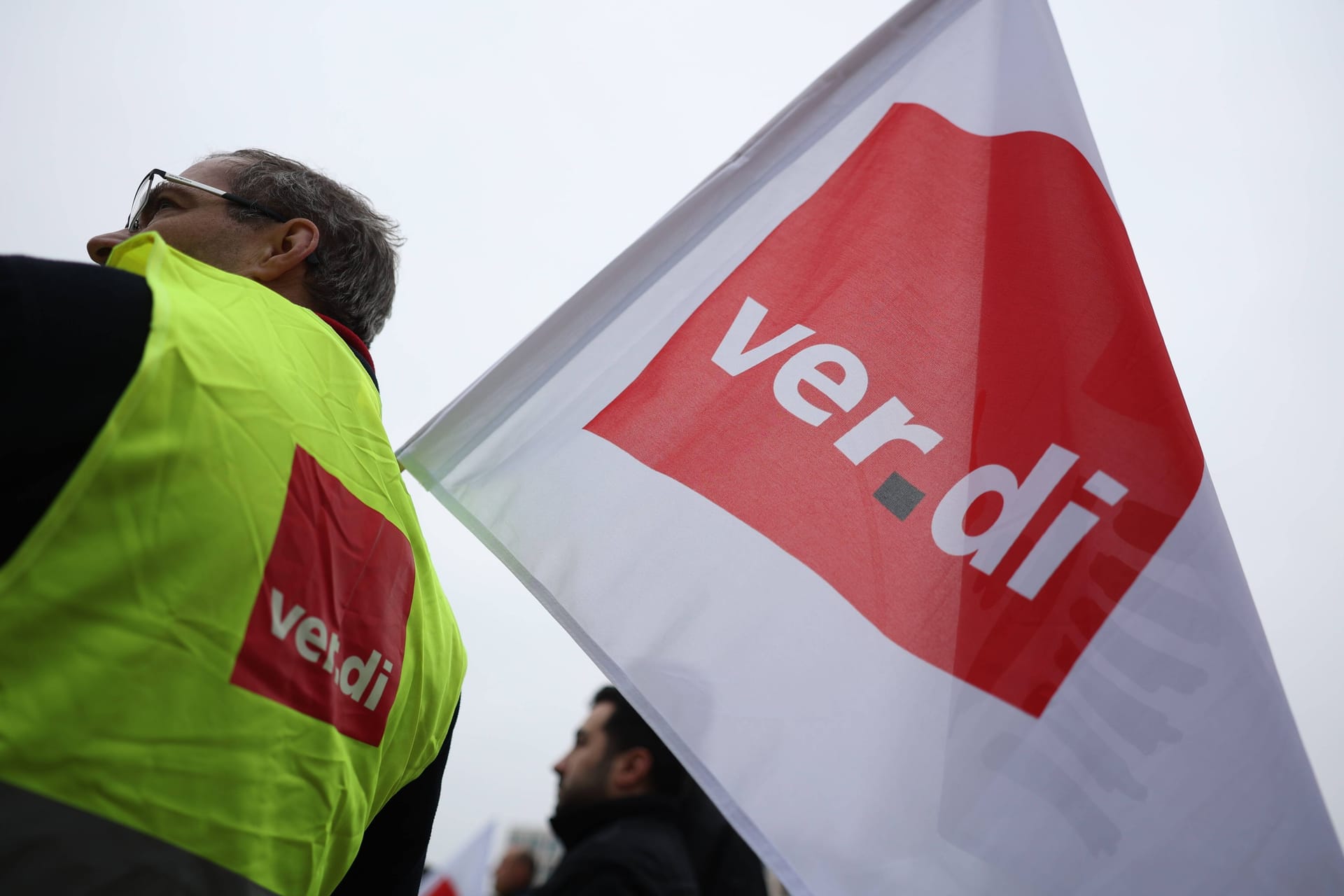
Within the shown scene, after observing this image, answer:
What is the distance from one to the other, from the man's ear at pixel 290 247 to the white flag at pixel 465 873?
6.80 meters

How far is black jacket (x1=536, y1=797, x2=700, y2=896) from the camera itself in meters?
2.84

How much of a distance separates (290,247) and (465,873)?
23.1 feet

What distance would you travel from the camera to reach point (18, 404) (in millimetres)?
820

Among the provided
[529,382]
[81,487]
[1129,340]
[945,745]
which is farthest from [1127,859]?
[81,487]

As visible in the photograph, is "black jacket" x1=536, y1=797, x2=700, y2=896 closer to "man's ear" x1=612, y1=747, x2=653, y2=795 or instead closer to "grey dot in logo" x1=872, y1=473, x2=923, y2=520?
"man's ear" x1=612, y1=747, x2=653, y2=795

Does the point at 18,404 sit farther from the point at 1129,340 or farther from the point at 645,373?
the point at 1129,340

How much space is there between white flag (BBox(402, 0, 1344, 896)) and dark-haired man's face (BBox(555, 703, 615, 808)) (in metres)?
1.98

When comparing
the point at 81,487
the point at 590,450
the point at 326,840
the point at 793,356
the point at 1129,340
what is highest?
the point at 1129,340

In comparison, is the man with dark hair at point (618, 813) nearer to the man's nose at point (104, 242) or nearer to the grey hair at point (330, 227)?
the grey hair at point (330, 227)

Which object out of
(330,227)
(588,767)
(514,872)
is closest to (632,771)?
(588,767)

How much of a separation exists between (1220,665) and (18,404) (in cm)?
180

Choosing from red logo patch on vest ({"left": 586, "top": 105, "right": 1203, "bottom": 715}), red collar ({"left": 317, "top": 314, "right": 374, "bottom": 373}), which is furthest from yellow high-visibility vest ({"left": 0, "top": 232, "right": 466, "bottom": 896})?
red logo patch on vest ({"left": 586, "top": 105, "right": 1203, "bottom": 715})

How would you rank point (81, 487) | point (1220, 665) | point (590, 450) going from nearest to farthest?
1. point (81, 487)
2. point (1220, 665)
3. point (590, 450)

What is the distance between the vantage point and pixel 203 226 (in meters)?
1.90
